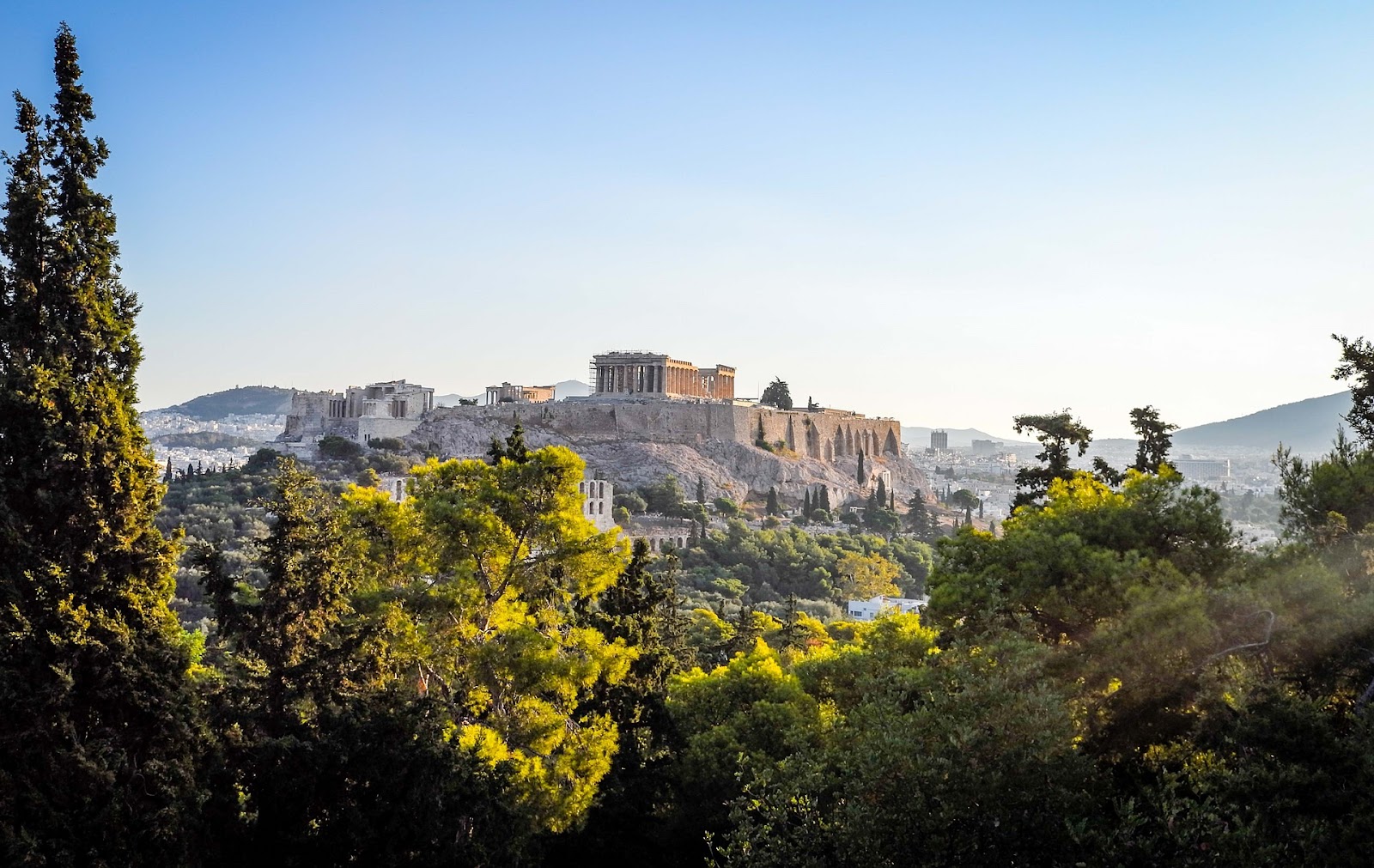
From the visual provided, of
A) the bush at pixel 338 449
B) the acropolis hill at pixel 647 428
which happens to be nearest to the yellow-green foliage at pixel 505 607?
the acropolis hill at pixel 647 428

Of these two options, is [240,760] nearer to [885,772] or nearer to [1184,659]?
[885,772]

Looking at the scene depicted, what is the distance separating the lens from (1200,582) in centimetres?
1320

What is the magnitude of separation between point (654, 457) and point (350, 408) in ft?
104

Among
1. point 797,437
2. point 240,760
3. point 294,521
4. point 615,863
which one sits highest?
point 797,437

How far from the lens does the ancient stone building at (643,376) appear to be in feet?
327

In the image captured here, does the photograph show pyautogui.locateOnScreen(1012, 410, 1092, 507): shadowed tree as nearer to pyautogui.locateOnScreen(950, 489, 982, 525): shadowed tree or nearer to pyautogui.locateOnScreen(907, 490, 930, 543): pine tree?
pyautogui.locateOnScreen(907, 490, 930, 543): pine tree

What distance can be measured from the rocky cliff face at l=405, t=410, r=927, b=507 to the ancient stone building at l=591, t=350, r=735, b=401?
7.85 meters

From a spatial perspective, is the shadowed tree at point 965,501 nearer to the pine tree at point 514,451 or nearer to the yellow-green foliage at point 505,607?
the pine tree at point 514,451

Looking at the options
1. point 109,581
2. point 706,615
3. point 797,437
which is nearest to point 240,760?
point 109,581

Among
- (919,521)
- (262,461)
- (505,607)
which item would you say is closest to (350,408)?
(262,461)

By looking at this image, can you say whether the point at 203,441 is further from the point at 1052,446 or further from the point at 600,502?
the point at 1052,446

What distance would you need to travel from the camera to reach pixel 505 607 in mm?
15867

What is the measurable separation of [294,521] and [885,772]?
8.55 metres

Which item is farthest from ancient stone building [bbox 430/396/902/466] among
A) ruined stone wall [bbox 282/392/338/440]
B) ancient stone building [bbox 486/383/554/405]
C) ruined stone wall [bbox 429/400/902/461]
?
ruined stone wall [bbox 282/392/338/440]
